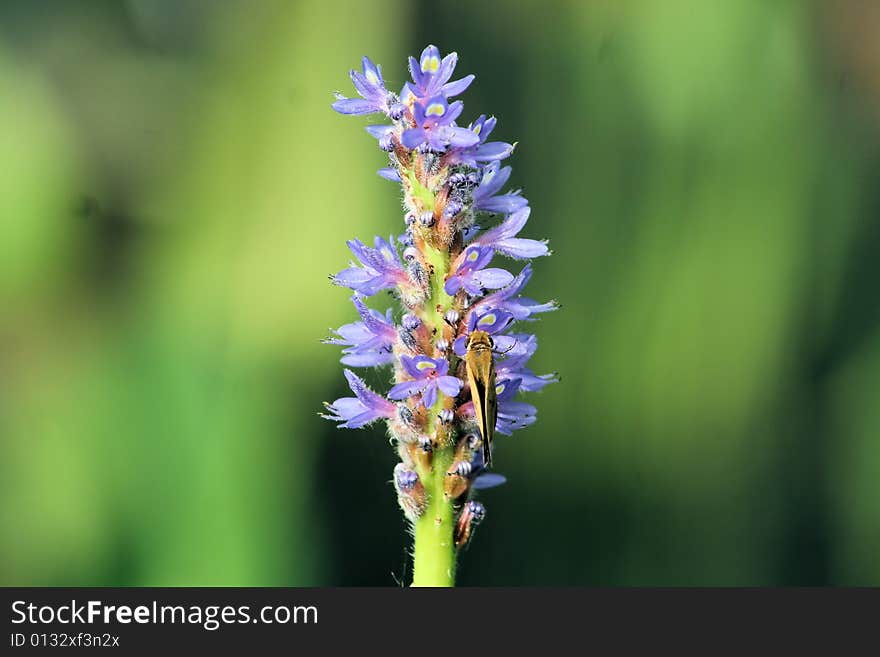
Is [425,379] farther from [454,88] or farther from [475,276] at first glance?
[454,88]

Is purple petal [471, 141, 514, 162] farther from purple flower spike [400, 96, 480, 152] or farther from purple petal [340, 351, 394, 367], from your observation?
purple petal [340, 351, 394, 367]

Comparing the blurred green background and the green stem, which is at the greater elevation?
the blurred green background

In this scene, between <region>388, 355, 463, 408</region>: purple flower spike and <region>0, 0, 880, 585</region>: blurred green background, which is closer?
<region>388, 355, 463, 408</region>: purple flower spike

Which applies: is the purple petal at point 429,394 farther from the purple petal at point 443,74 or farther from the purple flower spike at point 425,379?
the purple petal at point 443,74

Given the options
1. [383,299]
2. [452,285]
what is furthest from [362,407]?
[383,299]

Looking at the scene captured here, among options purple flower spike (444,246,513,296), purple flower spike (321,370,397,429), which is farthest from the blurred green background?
purple flower spike (444,246,513,296)

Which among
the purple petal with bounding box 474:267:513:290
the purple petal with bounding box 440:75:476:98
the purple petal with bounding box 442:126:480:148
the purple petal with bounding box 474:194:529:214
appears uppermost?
the purple petal with bounding box 440:75:476:98

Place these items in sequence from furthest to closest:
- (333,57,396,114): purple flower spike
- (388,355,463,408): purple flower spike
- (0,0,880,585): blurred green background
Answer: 1. (0,0,880,585): blurred green background
2. (333,57,396,114): purple flower spike
3. (388,355,463,408): purple flower spike

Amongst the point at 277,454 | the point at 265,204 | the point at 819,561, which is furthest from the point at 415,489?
the point at 819,561
